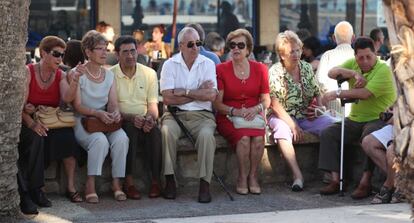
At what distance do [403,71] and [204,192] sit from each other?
14.2ft

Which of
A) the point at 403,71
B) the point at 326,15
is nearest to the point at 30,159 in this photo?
the point at 403,71

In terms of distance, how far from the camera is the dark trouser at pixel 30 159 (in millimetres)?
8078

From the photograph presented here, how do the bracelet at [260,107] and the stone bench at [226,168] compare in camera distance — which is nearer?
the stone bench at [226,168]

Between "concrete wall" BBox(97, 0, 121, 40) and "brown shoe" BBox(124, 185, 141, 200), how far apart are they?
21.8ft

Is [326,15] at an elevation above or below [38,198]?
above

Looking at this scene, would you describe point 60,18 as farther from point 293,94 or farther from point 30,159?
point 30,159

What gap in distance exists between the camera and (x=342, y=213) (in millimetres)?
8125

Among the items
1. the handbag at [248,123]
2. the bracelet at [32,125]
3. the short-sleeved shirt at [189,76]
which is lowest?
the handbag at [248,123]

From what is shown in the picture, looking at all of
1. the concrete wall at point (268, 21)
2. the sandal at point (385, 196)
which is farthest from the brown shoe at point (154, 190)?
the concrete wall at point (268, 21)

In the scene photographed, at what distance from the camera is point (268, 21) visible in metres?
16.1

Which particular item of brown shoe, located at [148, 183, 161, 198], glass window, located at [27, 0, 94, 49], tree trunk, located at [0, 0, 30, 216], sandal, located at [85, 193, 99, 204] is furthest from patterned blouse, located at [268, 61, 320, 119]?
glass window, located at [27, 0, 94, 49]

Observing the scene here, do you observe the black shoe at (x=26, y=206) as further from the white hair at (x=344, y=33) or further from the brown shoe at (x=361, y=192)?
the white hair at (x=344, y=33)

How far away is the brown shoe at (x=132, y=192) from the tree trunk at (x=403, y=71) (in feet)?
14.3

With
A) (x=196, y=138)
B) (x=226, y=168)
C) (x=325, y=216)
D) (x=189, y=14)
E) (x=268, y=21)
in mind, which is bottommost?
(x=325, y=216)
